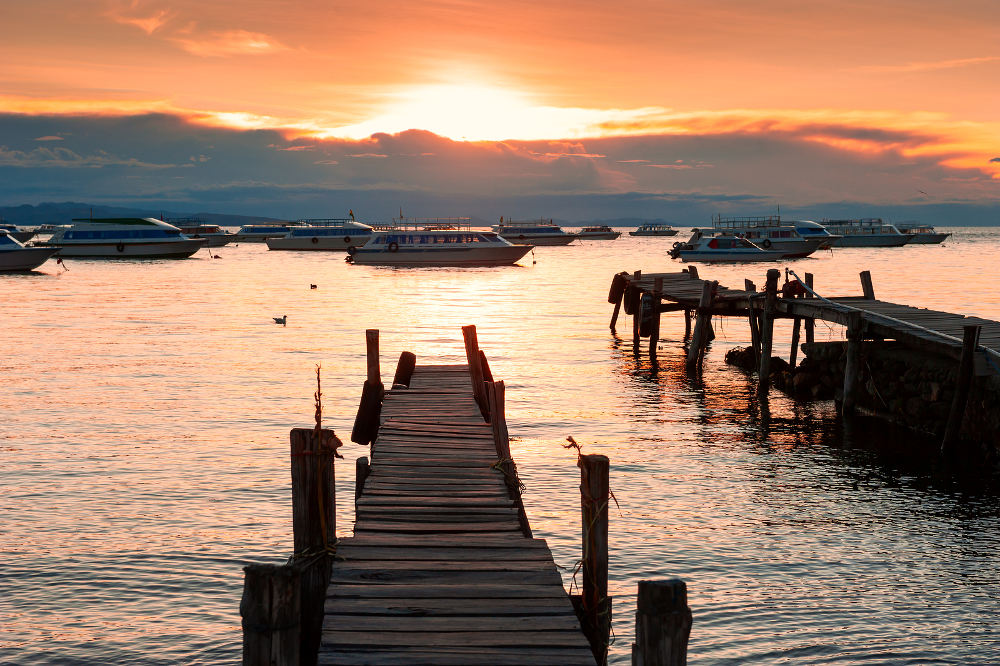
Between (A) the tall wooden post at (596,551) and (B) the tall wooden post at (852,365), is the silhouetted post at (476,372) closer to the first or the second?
(A) the tall wooden post at (596,551)

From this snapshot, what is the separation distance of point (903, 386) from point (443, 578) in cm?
1745

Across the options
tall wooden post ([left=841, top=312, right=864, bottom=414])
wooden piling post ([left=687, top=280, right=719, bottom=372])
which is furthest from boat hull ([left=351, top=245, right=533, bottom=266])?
tall wooden post ([left=841, top=312, right=864, bottom=414])

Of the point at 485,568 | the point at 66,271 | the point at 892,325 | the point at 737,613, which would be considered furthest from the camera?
the point at 66,271

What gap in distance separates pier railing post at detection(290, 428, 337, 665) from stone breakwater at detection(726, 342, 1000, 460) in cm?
1392

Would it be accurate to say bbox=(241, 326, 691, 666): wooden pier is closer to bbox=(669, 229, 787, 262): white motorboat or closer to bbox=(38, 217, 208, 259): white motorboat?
bbox=(38, 217, 208, 259): white motorboat

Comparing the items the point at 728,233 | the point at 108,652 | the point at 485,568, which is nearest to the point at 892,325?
the point at 485,568

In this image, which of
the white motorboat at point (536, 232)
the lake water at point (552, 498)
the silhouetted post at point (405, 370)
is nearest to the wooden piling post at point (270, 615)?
the lake water at point (552, 498)

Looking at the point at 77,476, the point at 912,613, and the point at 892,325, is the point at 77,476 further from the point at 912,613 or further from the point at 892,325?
the point at 892,325

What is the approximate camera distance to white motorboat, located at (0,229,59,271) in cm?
7319

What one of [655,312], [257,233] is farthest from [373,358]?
[257,233]

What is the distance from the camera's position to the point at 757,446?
1919 centimetres

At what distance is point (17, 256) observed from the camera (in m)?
73.6

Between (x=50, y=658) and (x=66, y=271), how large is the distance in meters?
80.8

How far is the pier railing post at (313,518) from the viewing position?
7.92 metres
